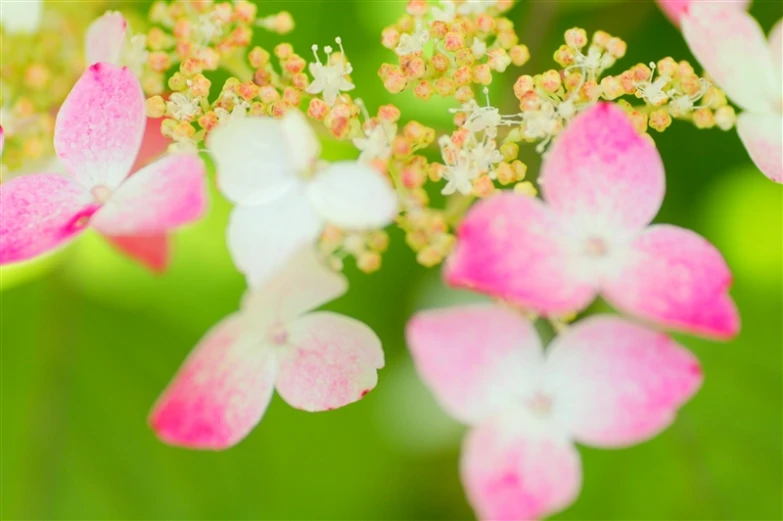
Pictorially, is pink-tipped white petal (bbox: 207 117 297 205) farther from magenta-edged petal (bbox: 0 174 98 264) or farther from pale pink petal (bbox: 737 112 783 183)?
pale pink petal (bbox: 737 112 783 183)

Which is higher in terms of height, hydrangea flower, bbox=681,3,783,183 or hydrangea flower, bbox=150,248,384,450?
hydrangea flower, bbox=681,3,783,183

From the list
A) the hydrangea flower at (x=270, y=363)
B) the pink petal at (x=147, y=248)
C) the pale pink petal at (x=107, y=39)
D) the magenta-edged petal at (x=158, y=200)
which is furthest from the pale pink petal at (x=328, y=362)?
the pink petal at (x=147, y=248)

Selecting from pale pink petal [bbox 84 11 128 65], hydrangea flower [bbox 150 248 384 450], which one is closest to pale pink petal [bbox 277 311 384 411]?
hydrangea flower [bbox 150 248 384 450]

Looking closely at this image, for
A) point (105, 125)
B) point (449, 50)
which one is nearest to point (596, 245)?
point (449, 50)

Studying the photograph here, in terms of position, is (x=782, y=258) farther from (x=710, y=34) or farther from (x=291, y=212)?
(x=291, y=212)

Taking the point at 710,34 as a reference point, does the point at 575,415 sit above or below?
below

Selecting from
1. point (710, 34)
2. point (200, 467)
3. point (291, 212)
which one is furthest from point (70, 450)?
point (710, 34)
